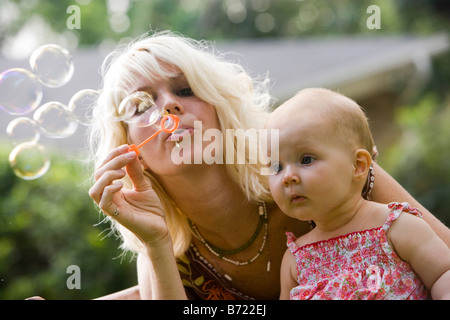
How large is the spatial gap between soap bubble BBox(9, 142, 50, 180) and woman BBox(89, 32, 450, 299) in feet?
1.12

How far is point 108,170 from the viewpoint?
1993mm

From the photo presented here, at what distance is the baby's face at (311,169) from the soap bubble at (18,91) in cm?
158

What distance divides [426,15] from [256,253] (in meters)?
16.6

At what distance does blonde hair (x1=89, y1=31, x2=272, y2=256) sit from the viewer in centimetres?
230

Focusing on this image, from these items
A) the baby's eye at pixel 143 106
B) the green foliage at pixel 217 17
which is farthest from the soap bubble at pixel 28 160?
the green foliage at pixel 217 17

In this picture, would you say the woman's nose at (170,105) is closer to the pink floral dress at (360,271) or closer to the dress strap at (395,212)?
the pink floral dress at (360,271)

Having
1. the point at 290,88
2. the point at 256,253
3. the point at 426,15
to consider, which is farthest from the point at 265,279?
the point at 426,15

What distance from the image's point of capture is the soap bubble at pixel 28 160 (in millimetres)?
2811

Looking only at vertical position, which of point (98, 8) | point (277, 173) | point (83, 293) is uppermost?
point (98, 8)

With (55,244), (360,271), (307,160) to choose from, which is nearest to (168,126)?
(307,160)

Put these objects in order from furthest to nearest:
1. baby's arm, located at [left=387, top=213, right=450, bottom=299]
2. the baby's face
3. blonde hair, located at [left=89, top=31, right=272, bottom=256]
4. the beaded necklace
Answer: the beaded necklace → blonde hair, located at [left=89, top=31, right=272, bottom=256] → the baby's face → baby's arm, located at [left=387, top=213, right=450, bottom=299]

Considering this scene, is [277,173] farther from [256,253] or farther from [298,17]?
[298,17]

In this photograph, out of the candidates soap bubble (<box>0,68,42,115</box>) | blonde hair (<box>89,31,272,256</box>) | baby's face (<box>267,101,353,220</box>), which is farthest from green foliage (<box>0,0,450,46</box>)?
baby's face (<box>267,101,353,220</box>)

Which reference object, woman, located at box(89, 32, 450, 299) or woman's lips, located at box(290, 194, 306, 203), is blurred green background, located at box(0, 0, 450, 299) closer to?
woman, located at box(89, 32, 450, 299)
